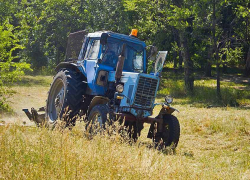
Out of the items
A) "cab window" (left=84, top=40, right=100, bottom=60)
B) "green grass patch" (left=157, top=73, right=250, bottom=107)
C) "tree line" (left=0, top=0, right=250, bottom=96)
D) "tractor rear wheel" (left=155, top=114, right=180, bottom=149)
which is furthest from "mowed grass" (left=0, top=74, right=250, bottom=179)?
"green grass patch" (left=157, top=73, right=250, bottom=107)

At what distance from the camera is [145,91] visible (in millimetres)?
10023

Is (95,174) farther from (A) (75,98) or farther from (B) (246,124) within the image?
(B) (246,124)

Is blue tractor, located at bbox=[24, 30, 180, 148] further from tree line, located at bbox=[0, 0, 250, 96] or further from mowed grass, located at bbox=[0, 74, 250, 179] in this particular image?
tree line, located at bbox=[0, 0, 250, 96]

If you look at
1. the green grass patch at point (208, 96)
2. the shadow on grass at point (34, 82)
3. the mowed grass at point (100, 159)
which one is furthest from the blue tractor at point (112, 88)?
the shadow on grass at point (34, 82)

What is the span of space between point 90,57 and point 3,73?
4150 millimetres

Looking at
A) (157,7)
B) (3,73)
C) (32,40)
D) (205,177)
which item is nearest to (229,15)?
(157,7)

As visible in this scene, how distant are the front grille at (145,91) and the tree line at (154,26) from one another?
219 inches

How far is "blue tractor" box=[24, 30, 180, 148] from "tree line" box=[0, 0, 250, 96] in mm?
3477

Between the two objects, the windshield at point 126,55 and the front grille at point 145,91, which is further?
the windshield at point 126,55

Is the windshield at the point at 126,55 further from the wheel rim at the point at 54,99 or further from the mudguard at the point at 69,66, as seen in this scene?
the wheel rim at the point at 54,99

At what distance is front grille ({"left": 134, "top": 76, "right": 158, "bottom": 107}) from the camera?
9930 mm

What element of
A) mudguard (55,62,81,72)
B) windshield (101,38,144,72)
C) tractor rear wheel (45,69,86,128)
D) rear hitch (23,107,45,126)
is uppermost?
windshield (101,38,144,72)

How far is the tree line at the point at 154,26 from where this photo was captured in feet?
63.5

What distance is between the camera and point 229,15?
27391mm
